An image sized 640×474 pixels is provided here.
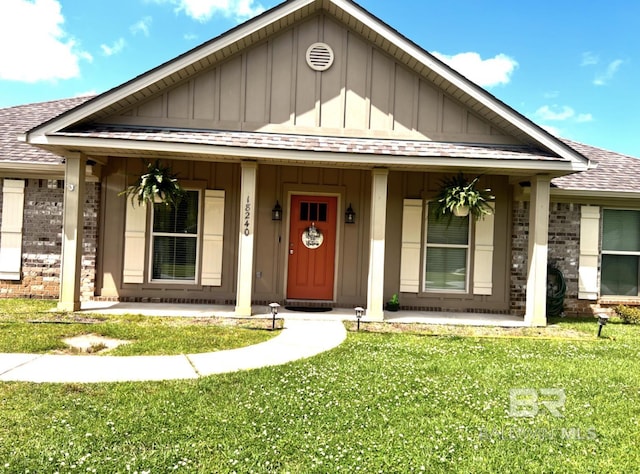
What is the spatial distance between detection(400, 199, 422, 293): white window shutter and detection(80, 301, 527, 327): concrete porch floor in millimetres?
606

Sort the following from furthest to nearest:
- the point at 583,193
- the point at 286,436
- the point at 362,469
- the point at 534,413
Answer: the point at 583,193 → the point at 534,413 → the point at 286,436 → the point at 362,469

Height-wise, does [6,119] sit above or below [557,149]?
above

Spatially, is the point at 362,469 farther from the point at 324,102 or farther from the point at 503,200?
the point at 503,200

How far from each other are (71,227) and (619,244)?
10.6m

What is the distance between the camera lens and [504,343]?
6.42m

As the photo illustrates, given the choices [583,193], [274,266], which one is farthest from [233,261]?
[583,193]

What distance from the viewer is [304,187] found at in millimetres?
8773

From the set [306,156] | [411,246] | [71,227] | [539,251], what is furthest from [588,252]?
[71,227]

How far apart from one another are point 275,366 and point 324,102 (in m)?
4.96

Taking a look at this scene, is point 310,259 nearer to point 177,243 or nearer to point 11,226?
point 177,243

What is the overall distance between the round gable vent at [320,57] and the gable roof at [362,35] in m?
0.57

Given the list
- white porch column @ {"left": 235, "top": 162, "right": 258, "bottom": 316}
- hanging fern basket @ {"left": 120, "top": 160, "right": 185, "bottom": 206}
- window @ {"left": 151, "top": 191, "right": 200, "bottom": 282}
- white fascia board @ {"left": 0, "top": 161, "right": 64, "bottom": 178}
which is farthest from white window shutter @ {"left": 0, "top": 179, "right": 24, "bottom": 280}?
white porch column @ {"left": 235, "top": 162, "right": 258, "bottom": 316}

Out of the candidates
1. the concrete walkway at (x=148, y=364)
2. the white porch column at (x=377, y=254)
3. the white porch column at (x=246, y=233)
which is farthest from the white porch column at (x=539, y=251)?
the white porch column at (x=246, y=233)

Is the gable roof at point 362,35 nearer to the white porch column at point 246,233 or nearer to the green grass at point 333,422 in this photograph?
the white porch column at point 246,233
